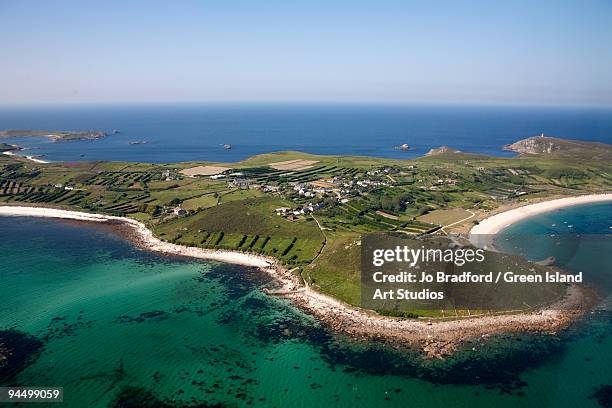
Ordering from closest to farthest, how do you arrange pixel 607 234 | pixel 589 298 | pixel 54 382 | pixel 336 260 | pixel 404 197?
pixel 54 382, pixel 589 298, pixel 336 260, pixel 607 234, pixel 404 197

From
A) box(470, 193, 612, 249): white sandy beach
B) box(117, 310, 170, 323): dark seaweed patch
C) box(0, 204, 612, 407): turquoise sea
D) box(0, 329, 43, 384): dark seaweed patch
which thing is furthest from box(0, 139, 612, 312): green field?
box(0, 329, 43, 384): dark seaweed patch

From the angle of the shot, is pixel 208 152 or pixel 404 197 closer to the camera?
pixel 404 197

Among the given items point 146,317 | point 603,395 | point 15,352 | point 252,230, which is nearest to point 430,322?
point 603,395

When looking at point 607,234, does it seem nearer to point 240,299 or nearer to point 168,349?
point 240,299

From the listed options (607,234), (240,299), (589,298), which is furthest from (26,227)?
(607,234)

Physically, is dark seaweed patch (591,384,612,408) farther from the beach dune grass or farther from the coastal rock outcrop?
the coastal rock outcrop
